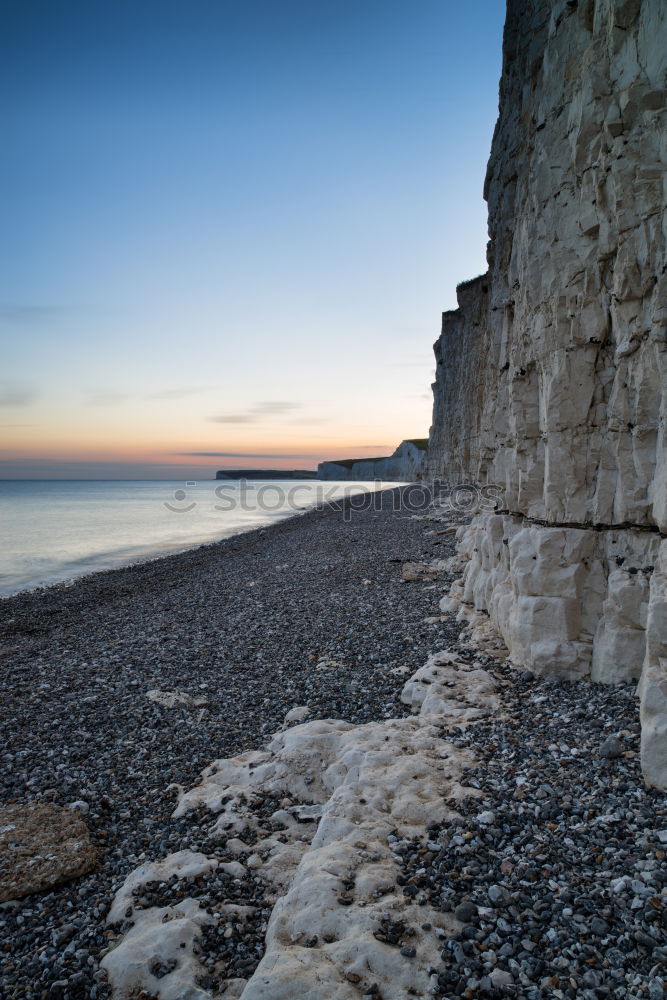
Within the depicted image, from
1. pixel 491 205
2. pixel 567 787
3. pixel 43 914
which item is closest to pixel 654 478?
pixel 567 787

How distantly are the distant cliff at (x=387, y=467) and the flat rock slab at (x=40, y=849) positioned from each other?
73.0 m

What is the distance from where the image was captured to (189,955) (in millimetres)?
4234

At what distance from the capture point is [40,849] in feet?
19.3

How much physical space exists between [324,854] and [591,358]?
22.3 feet

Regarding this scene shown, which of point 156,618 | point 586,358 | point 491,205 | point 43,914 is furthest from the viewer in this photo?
point 156,618

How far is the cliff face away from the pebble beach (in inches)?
36.2

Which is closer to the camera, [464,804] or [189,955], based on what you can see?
[189,955]

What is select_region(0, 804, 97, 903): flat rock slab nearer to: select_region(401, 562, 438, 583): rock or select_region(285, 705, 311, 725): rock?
select_region(285, 705, 311, 725): rock

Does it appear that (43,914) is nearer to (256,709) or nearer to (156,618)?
(256,709)

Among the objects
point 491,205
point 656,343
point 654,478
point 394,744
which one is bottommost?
point 394,744

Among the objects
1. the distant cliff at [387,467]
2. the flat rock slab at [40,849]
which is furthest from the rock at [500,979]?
the distant cliff at [387,467]

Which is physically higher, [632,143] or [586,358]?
[632,143]

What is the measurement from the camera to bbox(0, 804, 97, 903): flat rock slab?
5391mm

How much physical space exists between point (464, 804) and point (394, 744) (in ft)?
4.39
